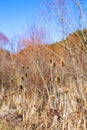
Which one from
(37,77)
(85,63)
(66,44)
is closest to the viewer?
(66,44)

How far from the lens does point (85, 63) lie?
5.36m

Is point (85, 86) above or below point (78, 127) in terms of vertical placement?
above

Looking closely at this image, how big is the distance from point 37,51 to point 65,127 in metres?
5.68

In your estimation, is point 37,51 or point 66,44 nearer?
point 66,44

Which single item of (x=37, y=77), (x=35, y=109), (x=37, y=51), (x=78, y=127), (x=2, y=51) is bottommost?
(x=78, y=127)

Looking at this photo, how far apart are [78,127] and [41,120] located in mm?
897

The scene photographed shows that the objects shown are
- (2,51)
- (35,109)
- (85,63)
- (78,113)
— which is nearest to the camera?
(78,113)

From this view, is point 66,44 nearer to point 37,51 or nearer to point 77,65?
point 77,65

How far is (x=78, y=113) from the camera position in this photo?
4.98m

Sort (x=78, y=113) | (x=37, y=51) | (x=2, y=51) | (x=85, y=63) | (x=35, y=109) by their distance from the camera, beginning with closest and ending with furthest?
1. (x=78, y=113)
2. (x=85, y=63)
3. (x=35, y=109)
4. (x=37, y=51)
5. (x=2, y=51)

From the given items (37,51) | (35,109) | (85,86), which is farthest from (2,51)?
(85,86)

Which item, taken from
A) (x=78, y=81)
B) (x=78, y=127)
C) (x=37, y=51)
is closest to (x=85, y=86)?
(x=78, y=81)

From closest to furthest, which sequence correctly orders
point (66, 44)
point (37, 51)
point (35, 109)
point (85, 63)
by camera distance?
point (66, 44) < point (85, 63) < point (35, 109) < point (37, 51)

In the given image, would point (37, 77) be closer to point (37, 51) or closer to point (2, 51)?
point (37, 51)
